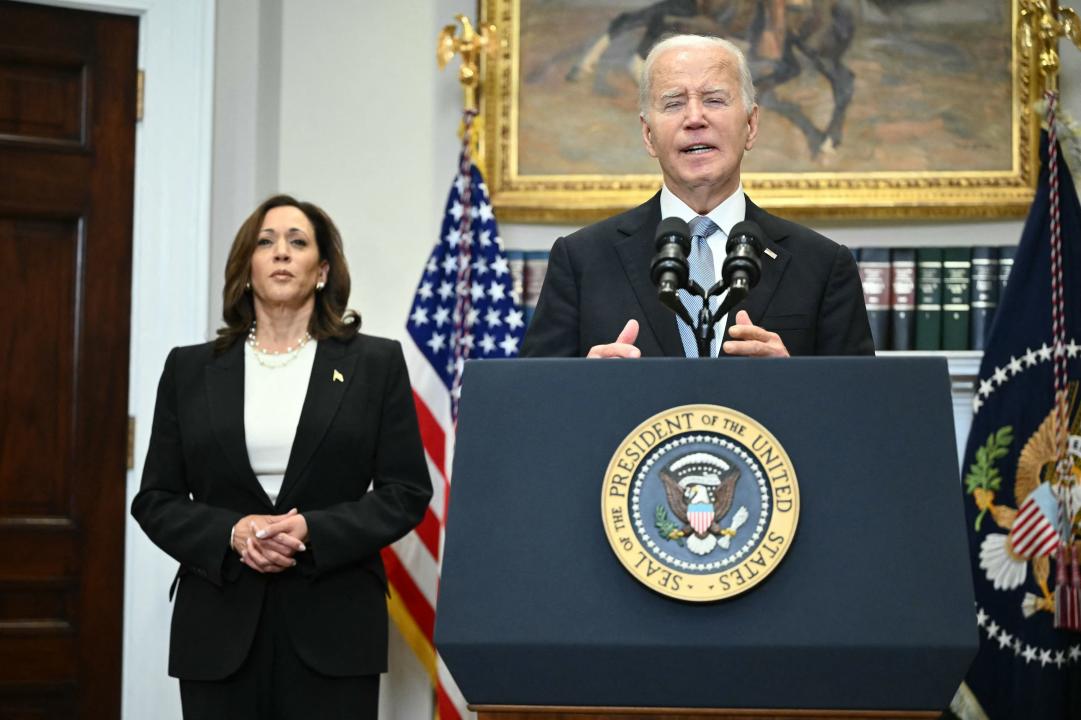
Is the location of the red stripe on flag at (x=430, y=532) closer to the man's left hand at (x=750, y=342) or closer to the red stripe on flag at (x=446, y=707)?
the red stripe on flag at (x=446, y=707)

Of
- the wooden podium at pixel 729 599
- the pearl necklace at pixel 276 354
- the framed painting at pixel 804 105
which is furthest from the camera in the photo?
the framed painting at pixel 804 105

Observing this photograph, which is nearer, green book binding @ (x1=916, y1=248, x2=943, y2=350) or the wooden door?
the wooden door

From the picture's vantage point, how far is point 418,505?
345 centimetres

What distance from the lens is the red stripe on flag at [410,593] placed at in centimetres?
442

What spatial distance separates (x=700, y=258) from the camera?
216 cm

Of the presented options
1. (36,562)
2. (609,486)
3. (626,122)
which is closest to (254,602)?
(36,562)

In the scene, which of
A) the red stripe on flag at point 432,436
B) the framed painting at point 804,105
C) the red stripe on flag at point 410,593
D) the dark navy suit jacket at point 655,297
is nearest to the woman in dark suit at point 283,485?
the red stripe on flag at point 432,436

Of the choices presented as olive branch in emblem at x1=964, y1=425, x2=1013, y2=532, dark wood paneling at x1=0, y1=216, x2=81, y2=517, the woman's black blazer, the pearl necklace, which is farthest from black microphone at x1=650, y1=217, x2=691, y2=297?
dark wood paneling at x1=0, y1=216, x2=81, y2=517

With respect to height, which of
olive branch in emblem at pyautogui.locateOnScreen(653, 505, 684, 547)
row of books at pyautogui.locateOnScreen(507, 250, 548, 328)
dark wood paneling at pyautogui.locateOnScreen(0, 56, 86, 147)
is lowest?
olive branch in emblem at pyautogui.locateOnScreen(653, 505, 684, 547)

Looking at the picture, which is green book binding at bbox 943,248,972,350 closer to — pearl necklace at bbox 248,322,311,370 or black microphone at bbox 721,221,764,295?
pearl necklace at bbox 248,322,311,370

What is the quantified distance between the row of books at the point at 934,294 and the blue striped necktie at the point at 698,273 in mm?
2585

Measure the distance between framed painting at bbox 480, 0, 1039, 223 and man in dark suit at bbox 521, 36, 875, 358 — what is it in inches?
101

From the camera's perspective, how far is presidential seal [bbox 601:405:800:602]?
150cm

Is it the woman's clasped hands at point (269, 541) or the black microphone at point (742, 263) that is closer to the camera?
the black microphone at point (742, 263)
